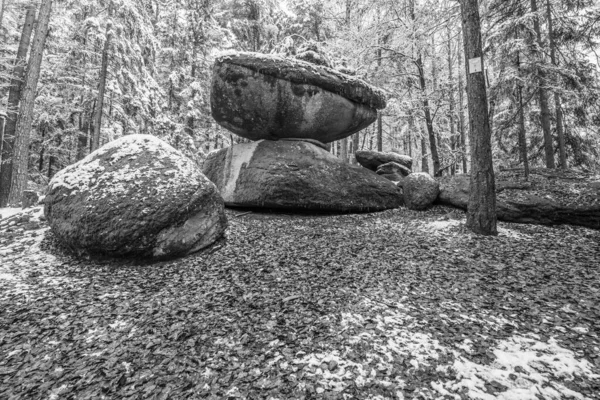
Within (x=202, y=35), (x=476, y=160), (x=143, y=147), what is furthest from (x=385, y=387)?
(x=202, y=35)

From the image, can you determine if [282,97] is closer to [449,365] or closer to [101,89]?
[449,365]

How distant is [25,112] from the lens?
726 centimetres

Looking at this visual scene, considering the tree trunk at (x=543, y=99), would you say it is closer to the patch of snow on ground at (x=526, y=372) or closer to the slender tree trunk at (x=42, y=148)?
the patch of snow on ground at (x=526, y=372)

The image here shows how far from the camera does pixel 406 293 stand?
3.38 m

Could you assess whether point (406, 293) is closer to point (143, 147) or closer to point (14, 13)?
point (143, 147)

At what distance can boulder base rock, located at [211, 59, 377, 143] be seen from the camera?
6797mm

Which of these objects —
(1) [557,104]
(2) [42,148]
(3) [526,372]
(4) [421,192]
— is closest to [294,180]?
(4) [421,192]

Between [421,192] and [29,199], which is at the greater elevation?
[421,192]

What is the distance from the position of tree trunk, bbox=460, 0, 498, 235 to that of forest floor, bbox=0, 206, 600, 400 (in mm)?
534

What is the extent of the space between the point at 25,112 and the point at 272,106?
6.68m

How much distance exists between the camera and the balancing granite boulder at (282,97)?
6773 millimetres

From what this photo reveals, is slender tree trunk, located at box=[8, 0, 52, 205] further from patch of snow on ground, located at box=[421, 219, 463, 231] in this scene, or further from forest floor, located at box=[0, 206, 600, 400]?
patch of snow on ground, located at box=[421, 219, 463, 231]

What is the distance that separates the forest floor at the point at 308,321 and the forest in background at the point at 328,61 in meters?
4.84

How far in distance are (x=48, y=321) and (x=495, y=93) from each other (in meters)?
10.3
